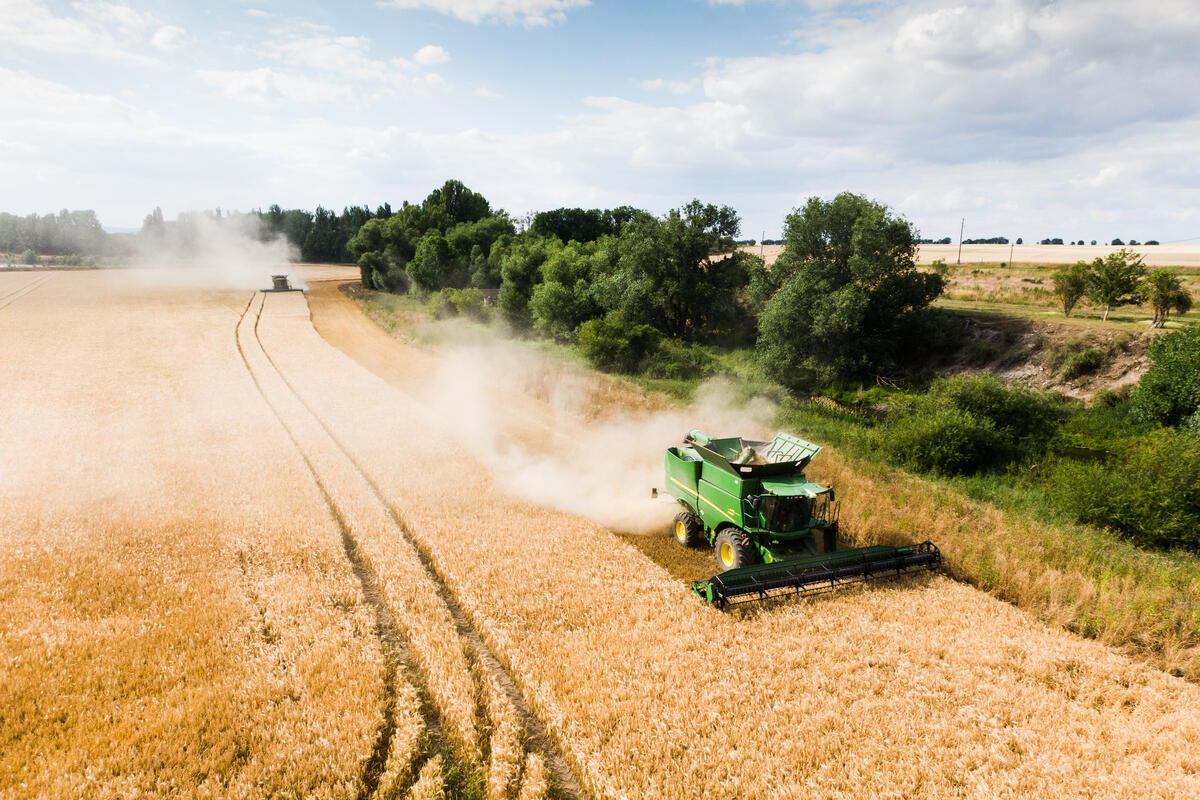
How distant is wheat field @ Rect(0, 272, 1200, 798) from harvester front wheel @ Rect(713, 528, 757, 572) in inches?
39.6

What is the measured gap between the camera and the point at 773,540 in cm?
1114

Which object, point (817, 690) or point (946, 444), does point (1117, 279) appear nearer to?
point (946, 444)

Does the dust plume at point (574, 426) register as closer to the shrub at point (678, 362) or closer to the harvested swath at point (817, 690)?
the harvested swath at point (817, 690)

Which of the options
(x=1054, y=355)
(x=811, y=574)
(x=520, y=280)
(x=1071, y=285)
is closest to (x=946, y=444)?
(x=811, y=574)

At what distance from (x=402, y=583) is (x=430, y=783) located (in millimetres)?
4853

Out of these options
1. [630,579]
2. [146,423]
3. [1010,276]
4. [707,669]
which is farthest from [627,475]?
[1010,276]

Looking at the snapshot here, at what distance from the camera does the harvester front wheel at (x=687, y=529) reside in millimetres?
13070

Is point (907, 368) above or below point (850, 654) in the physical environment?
above

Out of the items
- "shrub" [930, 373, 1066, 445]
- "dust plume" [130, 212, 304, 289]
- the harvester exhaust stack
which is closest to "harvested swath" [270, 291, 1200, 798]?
Result: the harvester exhaust stack

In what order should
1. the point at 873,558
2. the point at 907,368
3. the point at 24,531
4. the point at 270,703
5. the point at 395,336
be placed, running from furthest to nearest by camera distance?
the point at 395,336, the point at 907,368, the point at 24,531, the point at 873,558, the point at 270,703

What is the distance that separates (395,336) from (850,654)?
38260mm

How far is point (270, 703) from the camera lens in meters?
7.96

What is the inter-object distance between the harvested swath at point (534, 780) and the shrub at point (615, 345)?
2588 cm

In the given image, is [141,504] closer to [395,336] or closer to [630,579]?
[630,579]
